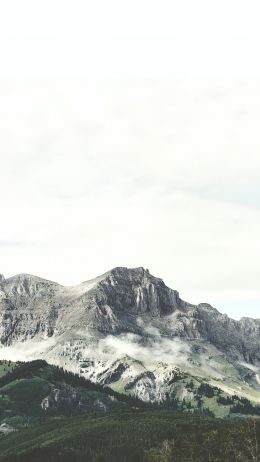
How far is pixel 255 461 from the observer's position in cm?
19225
